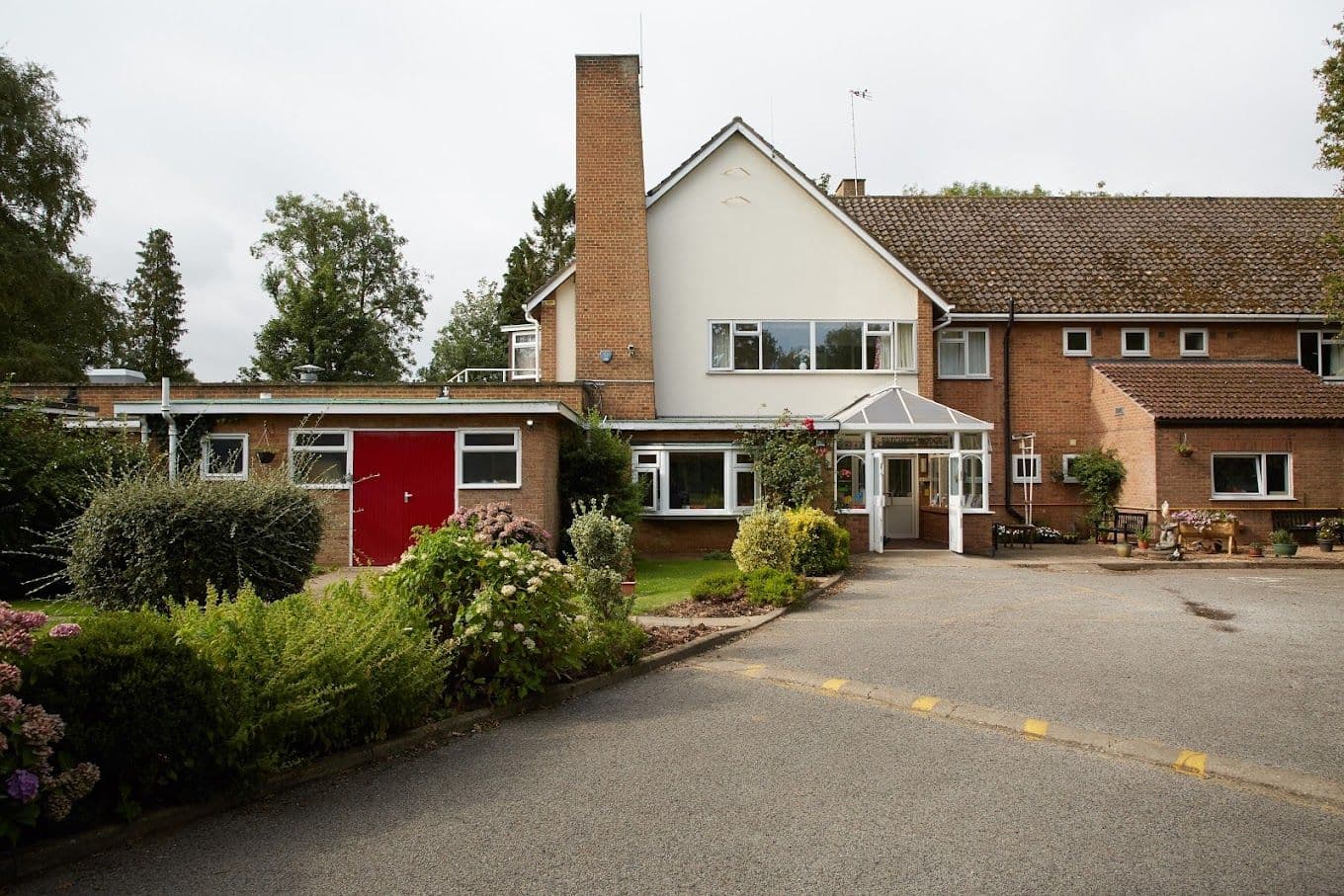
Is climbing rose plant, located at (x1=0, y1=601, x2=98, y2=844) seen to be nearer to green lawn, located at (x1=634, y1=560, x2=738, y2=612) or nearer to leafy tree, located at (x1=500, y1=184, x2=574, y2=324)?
green lawn, located at (x1=634, y1=560, x2=738, y2=612)

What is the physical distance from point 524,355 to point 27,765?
25.2 m

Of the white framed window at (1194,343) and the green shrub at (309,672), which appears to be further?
the white framed window at (1194,343)

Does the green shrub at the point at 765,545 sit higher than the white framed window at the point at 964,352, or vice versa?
the white framed window at the point at 964,352

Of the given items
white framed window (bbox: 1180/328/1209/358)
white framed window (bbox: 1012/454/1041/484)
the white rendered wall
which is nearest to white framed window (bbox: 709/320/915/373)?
the white rendered wall

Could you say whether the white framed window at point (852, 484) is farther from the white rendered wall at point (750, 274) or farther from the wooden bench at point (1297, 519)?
the wooden bench at point (1297, 519)

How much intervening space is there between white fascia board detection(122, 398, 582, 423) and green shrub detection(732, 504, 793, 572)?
4.84m

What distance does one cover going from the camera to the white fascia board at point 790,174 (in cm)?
2498

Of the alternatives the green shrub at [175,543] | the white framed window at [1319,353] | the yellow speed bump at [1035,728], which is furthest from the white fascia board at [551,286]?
the white framed window at [1319,353]

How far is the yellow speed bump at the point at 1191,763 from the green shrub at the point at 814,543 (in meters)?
9.97

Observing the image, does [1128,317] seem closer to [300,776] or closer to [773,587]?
[773,587]

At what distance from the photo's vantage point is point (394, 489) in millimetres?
19188

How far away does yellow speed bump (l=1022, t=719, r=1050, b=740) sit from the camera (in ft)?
23.2

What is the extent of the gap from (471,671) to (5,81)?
1330 inches

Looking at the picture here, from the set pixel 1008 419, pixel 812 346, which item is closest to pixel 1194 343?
pixel 1008 419
